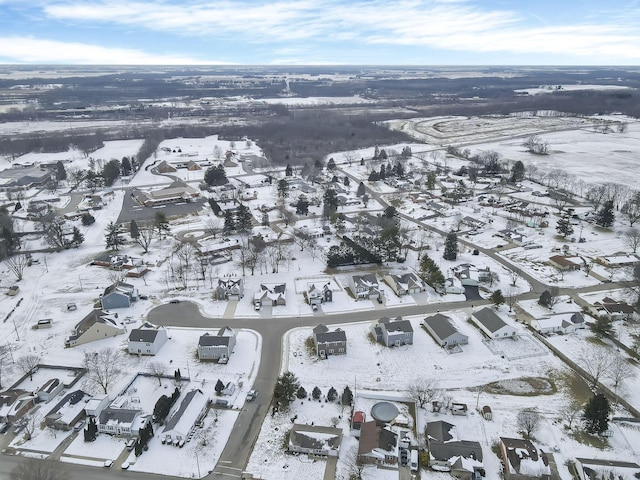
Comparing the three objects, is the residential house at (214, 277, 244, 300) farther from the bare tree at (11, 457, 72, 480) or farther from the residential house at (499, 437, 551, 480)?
the residential house at (499, 437, 551, 480)

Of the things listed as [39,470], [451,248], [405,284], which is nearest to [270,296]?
[405,284]

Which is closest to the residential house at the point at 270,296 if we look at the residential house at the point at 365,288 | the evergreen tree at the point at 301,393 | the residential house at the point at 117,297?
the residential house at the point at 365,288

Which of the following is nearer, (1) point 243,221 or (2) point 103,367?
(2) point 103,367

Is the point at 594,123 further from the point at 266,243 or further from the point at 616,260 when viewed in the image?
the point at 266,243

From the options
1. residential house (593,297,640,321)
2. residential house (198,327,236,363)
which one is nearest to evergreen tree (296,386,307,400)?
residential house (198,327,236,363)

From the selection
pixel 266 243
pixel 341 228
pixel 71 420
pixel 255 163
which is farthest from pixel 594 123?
pixel 71 420

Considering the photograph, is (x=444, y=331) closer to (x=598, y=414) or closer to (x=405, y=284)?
(x=405, y=284)

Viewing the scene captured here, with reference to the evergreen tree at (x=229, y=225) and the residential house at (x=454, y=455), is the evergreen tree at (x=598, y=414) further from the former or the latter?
the evergreen tree at (x=229, y=225)
